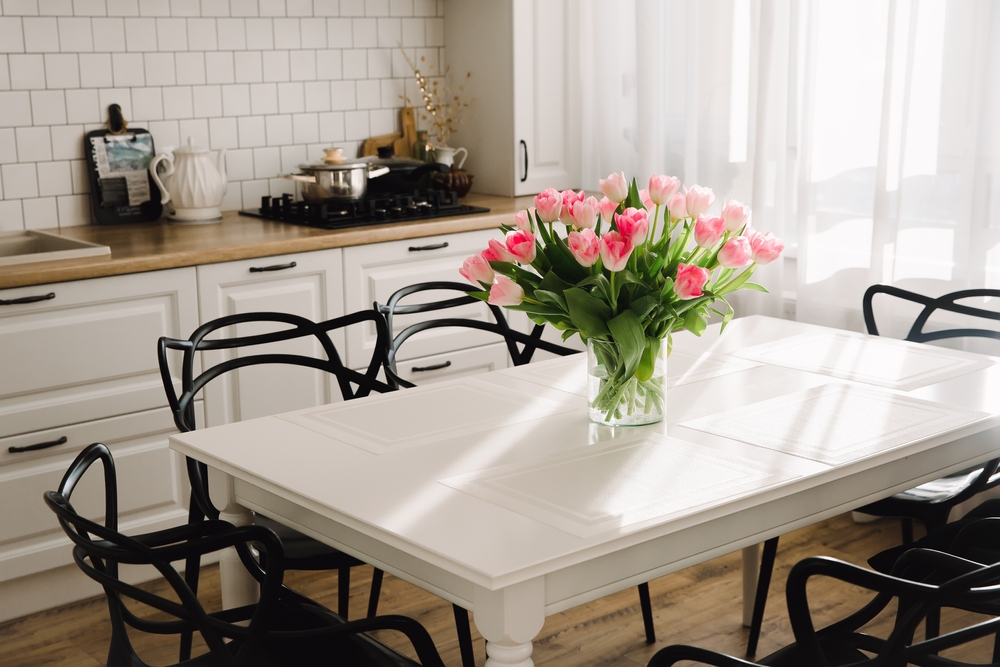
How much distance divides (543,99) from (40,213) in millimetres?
1896

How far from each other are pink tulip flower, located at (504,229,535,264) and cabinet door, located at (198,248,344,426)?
155 cm

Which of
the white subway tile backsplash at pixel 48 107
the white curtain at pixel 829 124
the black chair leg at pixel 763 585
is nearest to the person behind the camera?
the black chair leg at pixel 763 585

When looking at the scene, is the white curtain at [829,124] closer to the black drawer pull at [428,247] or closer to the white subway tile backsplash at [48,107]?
the black drawer pull at [428,247]

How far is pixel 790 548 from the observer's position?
3.31 meters

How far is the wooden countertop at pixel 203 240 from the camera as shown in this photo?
282 cm

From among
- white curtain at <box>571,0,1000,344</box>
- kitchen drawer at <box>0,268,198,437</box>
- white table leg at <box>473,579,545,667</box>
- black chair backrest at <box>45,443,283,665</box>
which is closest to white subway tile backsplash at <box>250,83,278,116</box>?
kitchen drawer at <box>0,268,198,437</box>

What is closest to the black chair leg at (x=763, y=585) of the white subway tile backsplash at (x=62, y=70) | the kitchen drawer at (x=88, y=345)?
the kitchen drawer at (x=88, y=345)

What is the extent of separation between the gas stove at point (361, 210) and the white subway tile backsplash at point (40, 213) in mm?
625

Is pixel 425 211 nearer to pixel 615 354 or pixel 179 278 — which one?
pixel 179 278

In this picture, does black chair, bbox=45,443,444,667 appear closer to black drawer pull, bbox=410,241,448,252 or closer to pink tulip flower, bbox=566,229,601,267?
pink tulip flower, bbox=566,229,601,267

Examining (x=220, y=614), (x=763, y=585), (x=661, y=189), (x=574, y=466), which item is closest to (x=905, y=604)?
(x=574, y=466)

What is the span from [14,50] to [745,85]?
2.37 meters

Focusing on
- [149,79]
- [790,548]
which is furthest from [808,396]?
[149,79]

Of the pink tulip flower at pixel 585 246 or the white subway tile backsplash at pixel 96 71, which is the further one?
the white subway tile backsplash at pixel 96 71
